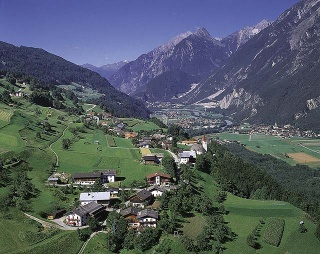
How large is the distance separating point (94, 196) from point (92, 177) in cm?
949

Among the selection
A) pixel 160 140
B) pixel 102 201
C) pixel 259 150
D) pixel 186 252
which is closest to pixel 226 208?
pixel 186 252

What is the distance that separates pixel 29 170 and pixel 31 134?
2777cm

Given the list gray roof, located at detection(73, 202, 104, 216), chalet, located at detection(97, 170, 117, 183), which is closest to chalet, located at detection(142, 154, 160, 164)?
chalet, located at detection(97, 170, 117, 183)

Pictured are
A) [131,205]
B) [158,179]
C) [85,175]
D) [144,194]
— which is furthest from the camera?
[158,179]

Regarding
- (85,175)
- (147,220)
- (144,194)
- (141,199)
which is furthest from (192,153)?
(147,220)

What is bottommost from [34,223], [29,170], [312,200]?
[312,200]

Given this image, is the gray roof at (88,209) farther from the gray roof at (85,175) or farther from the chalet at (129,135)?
the chalet at (129,135)

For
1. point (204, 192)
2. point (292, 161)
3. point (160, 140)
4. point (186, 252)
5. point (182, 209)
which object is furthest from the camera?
point (292, 161)

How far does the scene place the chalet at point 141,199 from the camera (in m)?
77.1

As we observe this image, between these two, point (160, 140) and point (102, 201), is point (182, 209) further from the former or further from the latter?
point (160, 140)

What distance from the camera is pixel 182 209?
251ft

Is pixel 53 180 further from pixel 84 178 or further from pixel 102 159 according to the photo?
pixel 102 159

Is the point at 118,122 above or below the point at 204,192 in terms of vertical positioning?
above

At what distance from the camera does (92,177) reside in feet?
284
